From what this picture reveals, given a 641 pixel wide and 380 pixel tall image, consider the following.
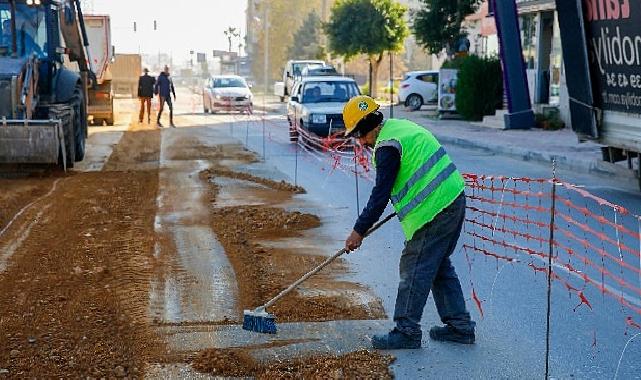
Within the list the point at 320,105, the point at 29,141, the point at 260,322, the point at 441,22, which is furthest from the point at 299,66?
the point at 260,322

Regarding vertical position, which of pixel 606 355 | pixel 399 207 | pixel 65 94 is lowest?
pixel 606 355

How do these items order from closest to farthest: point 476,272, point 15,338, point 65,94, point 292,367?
point 292,367
point 15,338
point 476,272
point 65,94

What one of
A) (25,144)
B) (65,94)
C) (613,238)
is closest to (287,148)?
(65,94)

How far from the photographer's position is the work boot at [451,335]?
634 centimetres

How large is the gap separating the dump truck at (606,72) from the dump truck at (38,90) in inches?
320

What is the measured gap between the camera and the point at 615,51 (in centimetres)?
1330

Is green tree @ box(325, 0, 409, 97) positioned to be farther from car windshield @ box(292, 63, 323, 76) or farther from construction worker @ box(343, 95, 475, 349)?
Answer: construction worker @ box(343, 95, 475, 349)

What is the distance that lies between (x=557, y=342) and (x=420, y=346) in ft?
3.02

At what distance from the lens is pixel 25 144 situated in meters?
15.3

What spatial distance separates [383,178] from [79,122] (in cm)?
1365

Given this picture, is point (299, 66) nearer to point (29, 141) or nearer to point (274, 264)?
point (29, 141)

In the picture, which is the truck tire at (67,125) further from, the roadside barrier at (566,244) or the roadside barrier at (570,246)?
the roadside barrier at (570,246)

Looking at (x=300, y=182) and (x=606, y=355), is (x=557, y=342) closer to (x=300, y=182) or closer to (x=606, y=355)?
(x=606, y=355)

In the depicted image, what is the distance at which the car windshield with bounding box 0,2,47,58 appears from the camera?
17.2 metres
